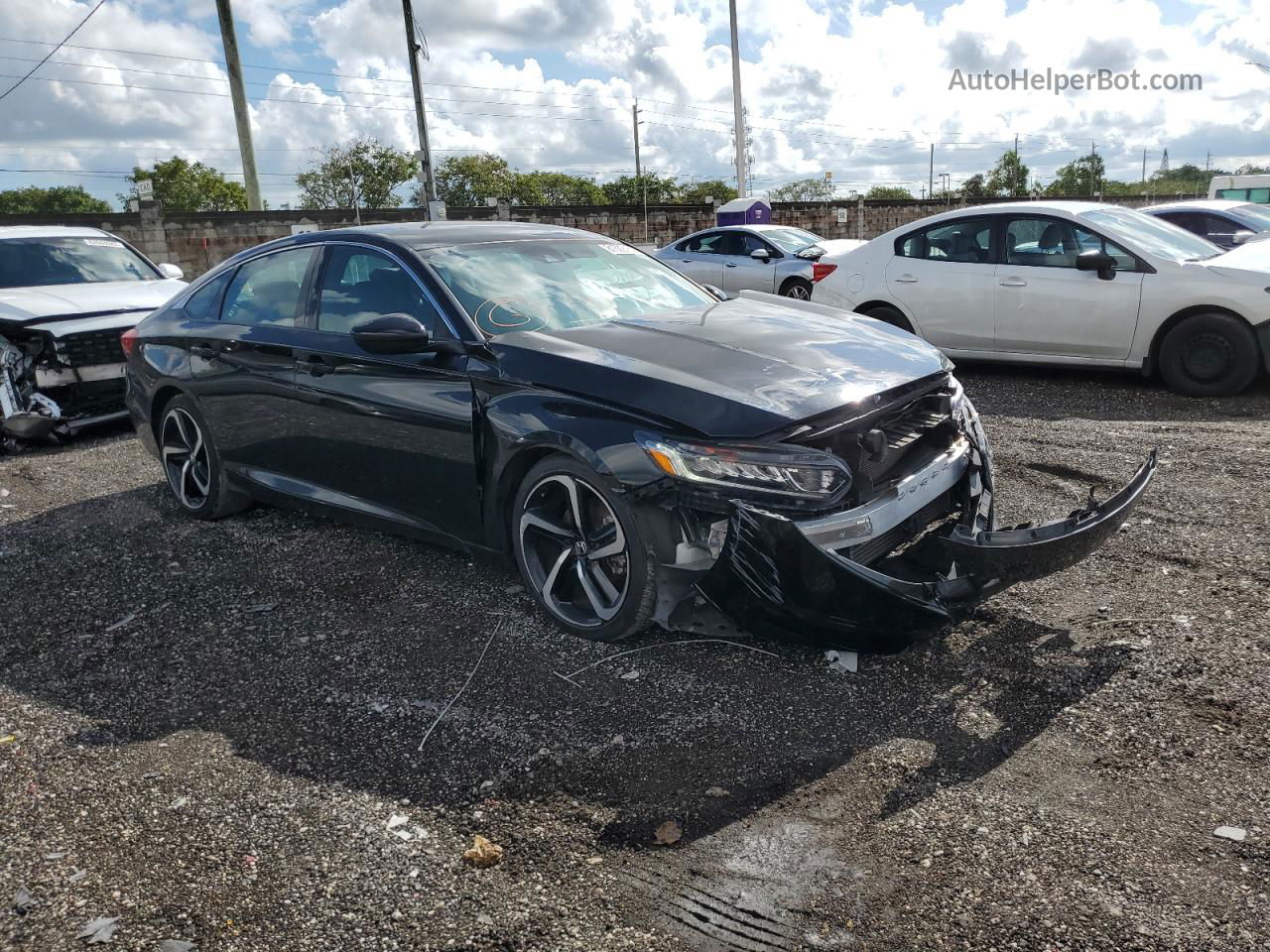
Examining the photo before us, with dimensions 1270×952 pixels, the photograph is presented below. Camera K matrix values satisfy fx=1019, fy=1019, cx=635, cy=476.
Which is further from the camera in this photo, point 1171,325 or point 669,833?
point 1171,325

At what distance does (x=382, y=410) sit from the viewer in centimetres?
456

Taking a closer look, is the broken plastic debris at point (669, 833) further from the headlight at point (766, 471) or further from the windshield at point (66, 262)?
the windshield at point (66, 262)

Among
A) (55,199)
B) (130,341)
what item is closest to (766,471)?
(130,341)

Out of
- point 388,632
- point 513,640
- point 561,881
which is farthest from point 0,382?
point 561,881

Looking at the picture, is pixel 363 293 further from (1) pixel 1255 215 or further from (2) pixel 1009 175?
(2) pixel 1009 175

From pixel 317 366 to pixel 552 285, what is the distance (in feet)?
3.98

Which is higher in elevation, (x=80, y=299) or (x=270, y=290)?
(x=270, y=290)

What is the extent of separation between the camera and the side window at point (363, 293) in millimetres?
4512

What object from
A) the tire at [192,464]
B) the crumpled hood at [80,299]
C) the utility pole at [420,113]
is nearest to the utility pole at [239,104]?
the utility pole at [420,113]

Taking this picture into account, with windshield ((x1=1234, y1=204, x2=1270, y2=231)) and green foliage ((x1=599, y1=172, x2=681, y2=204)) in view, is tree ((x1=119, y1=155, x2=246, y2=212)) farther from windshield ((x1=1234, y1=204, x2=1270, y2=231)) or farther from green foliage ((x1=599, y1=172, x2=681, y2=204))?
windshield ((x1=1234, y1=204, x2=1270, y2=231))

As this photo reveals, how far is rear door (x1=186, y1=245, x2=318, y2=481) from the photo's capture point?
5137mm

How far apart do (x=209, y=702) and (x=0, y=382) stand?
5830 millimetres

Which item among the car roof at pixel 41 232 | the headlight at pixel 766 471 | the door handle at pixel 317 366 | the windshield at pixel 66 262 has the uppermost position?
the car roof at pixel 41 232

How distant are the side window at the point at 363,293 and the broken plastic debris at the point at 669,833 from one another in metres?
2.40
